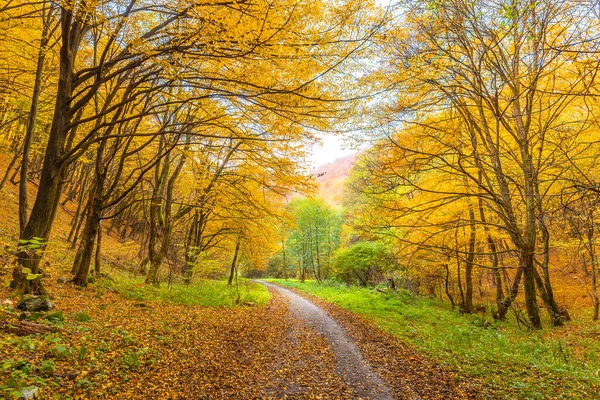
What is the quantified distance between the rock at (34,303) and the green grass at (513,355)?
755 centimetres

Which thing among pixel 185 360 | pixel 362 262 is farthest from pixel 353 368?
pixel 362 262

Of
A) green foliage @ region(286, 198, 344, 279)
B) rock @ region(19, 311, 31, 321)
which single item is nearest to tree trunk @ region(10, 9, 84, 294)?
rock @ region(19, 311, 31, 321)

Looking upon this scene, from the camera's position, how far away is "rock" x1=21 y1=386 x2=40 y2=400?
10.3 feet

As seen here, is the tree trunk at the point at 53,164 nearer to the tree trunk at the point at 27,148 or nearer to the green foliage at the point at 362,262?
the tree trunk at the point at 27,148

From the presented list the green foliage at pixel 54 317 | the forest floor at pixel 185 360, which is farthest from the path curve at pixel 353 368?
the green foliage at pixel 54 317

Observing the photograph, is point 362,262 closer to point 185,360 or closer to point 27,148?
point 185,360

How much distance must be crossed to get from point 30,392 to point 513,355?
7840 millimetres

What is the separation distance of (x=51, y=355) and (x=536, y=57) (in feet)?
32.6

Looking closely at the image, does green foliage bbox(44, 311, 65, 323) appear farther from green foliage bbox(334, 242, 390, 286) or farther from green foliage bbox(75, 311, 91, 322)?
green foliage bbox(334, 242, 390, 286)

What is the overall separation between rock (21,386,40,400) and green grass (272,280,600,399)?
5.74m

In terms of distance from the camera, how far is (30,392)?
320 cm

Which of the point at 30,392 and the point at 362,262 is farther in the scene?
the point at 362,262

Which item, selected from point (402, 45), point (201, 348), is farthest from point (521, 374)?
point (402, 45)

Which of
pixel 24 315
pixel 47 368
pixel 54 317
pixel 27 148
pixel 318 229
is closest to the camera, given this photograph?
pixel 47 368
